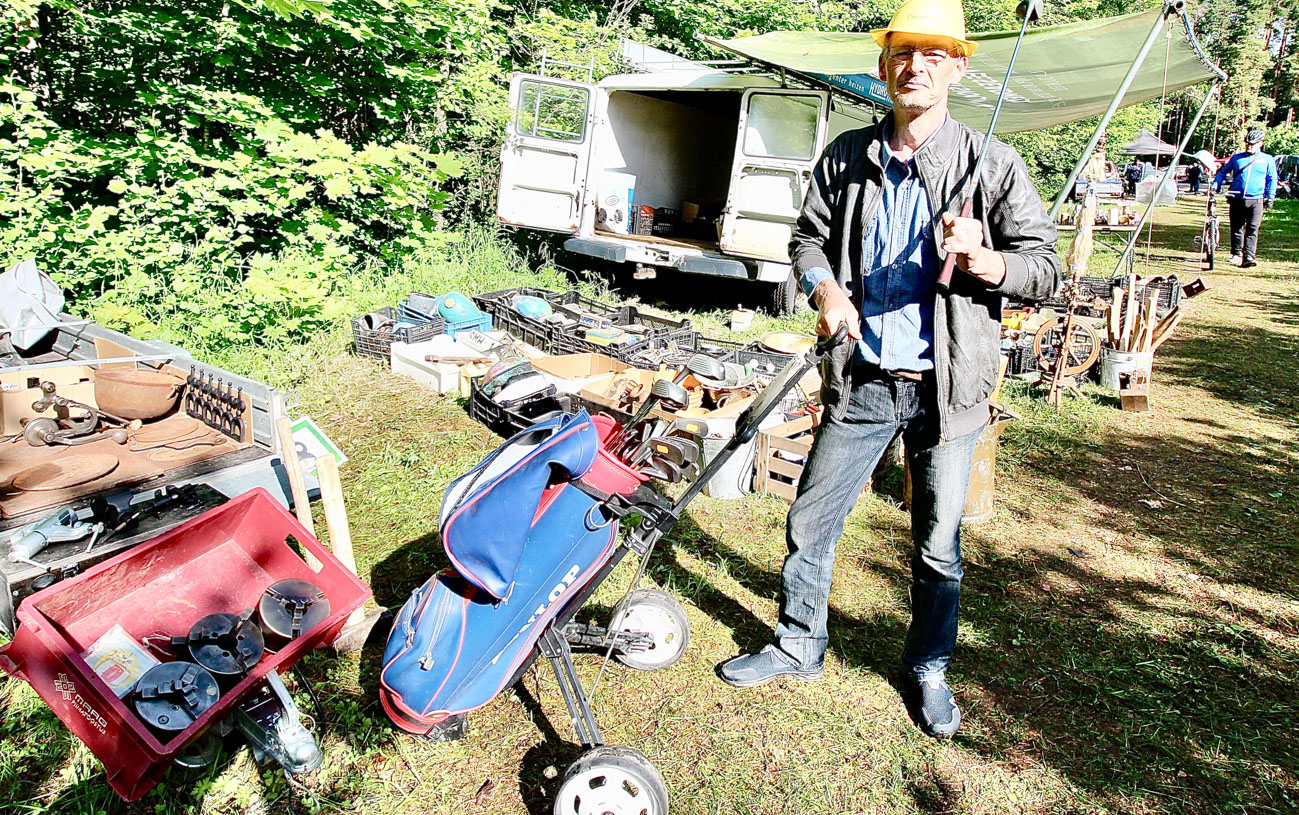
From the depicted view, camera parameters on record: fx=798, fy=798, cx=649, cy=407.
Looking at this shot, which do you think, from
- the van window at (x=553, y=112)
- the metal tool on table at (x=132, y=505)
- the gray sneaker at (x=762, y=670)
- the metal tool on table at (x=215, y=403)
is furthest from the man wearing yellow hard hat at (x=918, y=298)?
the van window at (x=553, y=112)

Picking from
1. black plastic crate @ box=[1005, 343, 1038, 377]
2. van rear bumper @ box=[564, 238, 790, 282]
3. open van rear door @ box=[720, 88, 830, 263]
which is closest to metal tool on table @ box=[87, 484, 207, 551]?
van rear bumper @ box=[564, 238, 790, 282]

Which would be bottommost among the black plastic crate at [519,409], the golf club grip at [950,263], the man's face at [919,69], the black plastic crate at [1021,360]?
the black plastic crate at [519,409]

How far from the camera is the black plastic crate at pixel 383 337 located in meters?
6.32

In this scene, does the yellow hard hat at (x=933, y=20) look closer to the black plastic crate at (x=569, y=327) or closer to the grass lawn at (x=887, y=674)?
Result: the grass lawn at (x=887, y=674)

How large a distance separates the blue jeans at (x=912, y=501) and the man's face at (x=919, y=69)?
0.81m

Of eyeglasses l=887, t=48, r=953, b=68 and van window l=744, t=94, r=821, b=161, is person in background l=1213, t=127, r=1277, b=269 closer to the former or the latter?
van window l=744, t=94, r=821, b=161

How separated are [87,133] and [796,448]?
6.34 meters

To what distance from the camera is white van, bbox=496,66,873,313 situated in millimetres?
8070

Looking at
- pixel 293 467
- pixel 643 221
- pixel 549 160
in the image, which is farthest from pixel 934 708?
pixel 643 221

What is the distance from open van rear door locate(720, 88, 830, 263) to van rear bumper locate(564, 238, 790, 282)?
0.50 feet

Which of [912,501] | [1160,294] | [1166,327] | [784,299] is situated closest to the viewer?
[912,501]

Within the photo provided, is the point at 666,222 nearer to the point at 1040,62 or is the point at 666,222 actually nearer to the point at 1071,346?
the point at 1040,62

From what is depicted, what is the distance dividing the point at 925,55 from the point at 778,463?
2.65 meters

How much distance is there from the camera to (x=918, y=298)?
2.45 m
